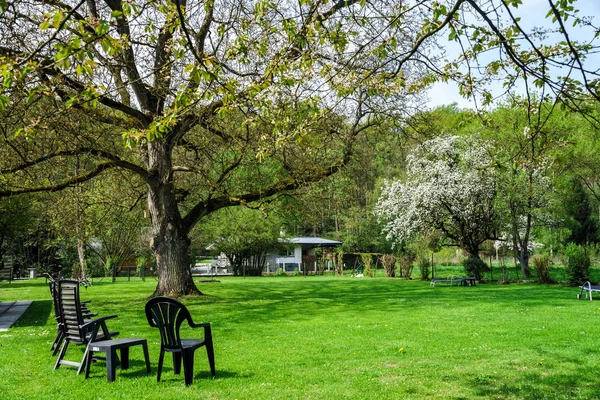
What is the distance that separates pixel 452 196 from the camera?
26.4 m

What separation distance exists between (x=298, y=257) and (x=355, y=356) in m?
35.7

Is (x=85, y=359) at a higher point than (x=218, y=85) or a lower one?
lower

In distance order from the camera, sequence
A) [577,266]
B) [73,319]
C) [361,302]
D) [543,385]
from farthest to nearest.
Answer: [577,266] < [361,302] < [73,319] < [543,385]

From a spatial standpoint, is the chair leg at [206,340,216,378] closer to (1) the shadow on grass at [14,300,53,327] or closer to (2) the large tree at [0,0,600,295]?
(2) the large tree at [0,0,600,295]

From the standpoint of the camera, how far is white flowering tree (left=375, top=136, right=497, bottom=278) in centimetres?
2606

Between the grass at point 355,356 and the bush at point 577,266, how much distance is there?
7.75 m

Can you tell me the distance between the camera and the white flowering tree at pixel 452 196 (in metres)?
26.1

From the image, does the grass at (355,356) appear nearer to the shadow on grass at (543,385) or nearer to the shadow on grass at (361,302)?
the shadow on grass at (543,385)

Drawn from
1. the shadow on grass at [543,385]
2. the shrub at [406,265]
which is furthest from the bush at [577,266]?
the shadow on grass at [543,385]

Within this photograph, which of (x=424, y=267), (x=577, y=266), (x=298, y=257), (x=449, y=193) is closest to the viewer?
(x=577, y=266)

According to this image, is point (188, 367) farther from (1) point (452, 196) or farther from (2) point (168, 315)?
(1) point (452, 196)

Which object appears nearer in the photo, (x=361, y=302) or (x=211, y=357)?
(x=211, y=357)

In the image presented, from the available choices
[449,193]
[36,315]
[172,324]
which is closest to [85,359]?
[172,324]

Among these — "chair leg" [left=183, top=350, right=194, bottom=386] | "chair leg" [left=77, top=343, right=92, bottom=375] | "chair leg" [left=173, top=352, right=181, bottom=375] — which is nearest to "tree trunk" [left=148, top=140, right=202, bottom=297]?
"chair leg" [left=77, top=343, right=92, bottom=375]
